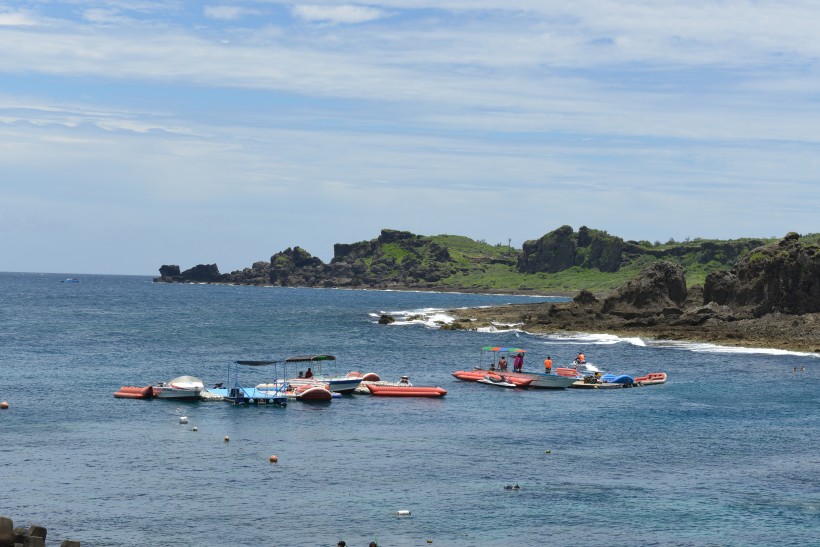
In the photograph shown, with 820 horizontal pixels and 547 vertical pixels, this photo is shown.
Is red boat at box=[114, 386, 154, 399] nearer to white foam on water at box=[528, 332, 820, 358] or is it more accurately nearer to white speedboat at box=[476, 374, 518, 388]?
white speedboat at box=[476, 374, 518, 388]

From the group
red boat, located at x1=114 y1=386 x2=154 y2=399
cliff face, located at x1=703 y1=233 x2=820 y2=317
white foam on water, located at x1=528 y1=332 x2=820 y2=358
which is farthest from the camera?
cliff face, located at x1=703 y1=233 x2=820 y2=317

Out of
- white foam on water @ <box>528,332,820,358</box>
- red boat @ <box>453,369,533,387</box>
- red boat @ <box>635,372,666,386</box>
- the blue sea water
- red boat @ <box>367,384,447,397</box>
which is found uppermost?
white foam on water @ <box>528,332,820,358</box>

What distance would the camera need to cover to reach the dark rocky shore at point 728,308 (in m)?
135

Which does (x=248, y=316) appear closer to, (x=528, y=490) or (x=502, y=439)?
(x=502, y=439)

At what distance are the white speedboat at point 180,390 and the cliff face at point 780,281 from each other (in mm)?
94763

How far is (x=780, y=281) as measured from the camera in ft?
469

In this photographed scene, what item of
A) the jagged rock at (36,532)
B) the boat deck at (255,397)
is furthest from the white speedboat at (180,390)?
the jagged rock at (36,532)

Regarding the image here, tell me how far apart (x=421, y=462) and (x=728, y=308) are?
10450 cm

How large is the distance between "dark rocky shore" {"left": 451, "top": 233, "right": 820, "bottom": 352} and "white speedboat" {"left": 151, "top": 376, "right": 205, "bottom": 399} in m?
77.5

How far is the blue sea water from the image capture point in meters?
44.1

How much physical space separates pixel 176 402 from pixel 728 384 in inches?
2051

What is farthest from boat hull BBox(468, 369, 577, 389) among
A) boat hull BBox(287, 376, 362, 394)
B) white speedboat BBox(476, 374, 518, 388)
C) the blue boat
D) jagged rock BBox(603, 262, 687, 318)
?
jagged rock BBox(603, 262, 687, 318)

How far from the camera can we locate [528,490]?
5056cm

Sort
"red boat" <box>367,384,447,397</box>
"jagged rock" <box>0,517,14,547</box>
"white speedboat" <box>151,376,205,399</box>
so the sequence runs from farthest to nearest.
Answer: "red boat" <box>367,384,447,397</box> → "white speedboat" <box>151,376,205,399</box> → "jagged rock" <box>0,517,14,547</box>
